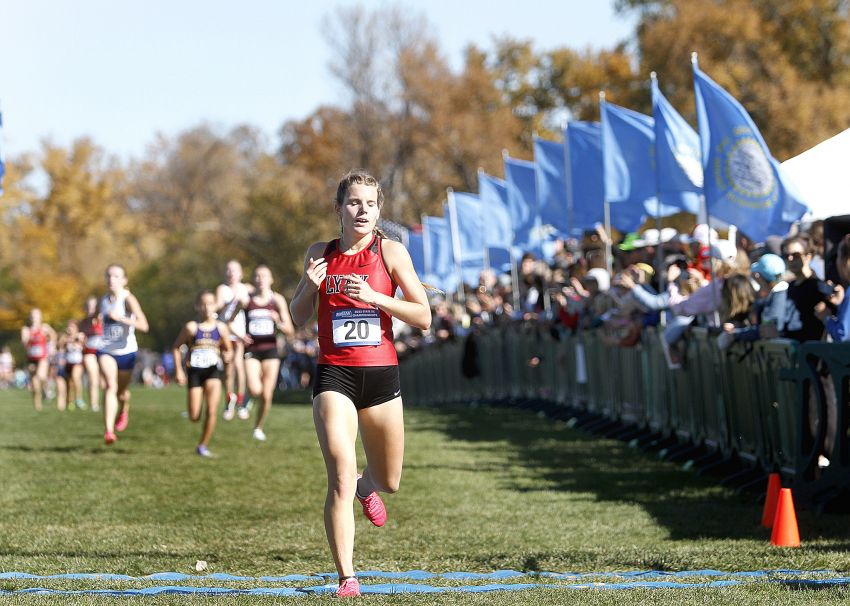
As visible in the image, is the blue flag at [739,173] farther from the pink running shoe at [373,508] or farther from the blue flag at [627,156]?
the pink running shoe at [373,508]

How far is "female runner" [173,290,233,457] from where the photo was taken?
15.7m

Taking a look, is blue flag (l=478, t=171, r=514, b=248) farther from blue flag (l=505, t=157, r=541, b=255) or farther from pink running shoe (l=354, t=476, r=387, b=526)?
pink running shoe (l=354, t=476, r=387, b=526)

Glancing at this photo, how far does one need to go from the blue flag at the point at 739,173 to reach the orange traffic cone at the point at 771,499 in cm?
412

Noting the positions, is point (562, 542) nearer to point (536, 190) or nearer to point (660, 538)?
point (660, 538)

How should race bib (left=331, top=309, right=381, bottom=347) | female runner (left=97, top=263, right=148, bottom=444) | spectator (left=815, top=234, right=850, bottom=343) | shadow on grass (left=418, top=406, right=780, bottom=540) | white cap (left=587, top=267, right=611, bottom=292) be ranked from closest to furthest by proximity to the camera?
1. race bib (left=331, top=309, right=381, bottom=347)
2. spectator (left=815, top=234, right=850, bottom=343)
3. shadow on grass (left=418, top=406, right=780, bottom=540)
4. female runner (left=97, top=263, right=148, bottom=444)
5. white cap (left=587, top=267, right=611, bottom=292)

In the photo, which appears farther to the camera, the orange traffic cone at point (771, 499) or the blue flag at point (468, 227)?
the blue flag at point (468, 227)

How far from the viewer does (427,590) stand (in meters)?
7.64

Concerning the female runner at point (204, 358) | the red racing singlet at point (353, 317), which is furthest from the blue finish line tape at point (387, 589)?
the female runner at point (204, 358)

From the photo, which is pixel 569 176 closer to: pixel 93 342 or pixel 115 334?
pixel 93 342

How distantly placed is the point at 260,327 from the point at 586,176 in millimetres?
7506

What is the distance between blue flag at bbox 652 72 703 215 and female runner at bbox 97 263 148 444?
618cm

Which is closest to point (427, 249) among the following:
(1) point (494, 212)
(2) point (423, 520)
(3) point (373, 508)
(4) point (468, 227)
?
(4) point (468, 227)

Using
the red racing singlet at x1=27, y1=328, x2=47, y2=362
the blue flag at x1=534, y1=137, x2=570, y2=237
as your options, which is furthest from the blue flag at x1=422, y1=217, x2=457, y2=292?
the blue flag at x1=534, y1=137, x2=570, y2=237

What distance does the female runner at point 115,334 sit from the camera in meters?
16.6
